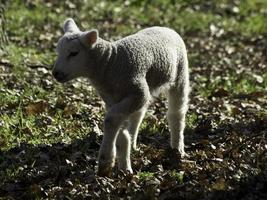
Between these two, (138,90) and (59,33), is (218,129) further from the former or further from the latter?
(59,33)

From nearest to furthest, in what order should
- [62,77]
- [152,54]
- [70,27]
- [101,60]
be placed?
[62,77] → [101,60] → [152,54] → [70,27]

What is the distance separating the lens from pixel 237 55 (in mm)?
12711

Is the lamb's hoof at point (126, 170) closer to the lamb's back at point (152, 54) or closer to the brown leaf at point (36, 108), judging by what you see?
the lamb's back at point (152, 54)

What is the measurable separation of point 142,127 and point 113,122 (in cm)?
201

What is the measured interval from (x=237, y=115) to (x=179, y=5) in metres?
8.45

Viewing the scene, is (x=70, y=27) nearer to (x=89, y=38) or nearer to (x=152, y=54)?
(x=89, y=38)

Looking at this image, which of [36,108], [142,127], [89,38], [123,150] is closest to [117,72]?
[89,38]

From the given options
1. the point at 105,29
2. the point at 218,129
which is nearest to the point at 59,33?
the point at 105,29

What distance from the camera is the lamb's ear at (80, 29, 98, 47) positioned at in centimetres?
610

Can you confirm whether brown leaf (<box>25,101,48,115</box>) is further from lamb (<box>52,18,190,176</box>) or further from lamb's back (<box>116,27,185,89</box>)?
lamb's back (<box>116,27,185,89</box>)

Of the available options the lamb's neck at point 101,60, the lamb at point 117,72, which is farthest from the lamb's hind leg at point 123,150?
the lamb's neck at point 101,60

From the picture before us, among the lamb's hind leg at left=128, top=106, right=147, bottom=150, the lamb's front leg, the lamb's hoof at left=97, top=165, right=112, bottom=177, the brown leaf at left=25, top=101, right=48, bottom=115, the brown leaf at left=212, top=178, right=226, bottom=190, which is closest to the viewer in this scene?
the brown leaf at left=212, top=178, right=226, bottom=190

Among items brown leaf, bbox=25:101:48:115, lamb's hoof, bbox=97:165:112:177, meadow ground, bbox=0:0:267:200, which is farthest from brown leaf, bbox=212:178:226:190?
brown leaf, bbox=25:101:48:115

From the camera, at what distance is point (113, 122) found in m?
6.02
